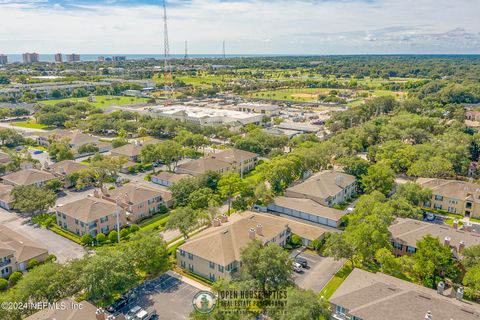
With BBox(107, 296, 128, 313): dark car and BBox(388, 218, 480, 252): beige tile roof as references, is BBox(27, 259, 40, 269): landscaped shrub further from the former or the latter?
BBox(388, 218, 480, 252): beige tile roof

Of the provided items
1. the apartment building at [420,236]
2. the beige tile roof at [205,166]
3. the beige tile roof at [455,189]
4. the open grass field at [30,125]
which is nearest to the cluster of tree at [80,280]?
the apartment building at [420,236]

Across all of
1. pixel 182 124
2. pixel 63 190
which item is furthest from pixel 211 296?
pixel 182 124

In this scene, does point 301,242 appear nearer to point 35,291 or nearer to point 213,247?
point 213,247

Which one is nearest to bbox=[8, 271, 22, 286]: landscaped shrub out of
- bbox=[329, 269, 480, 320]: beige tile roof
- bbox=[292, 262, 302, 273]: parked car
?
bbox=[292, 262, 302, 273]: parked car

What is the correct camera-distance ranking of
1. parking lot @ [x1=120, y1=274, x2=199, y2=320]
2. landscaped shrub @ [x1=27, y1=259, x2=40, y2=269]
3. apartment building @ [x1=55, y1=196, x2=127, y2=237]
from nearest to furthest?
parking lot @ [x1=120, y1=274, x2=199, y2=320]
landscaped shrub @ [x1=27, y1=259, x2=40, y2=269]
apartment building @ [x1=55, y1=196, x2=127, y2=237]

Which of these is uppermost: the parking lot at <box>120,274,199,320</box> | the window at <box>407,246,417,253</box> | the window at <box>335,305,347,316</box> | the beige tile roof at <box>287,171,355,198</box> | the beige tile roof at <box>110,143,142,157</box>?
the beige tile roof at <box>110,143,142,157</box>

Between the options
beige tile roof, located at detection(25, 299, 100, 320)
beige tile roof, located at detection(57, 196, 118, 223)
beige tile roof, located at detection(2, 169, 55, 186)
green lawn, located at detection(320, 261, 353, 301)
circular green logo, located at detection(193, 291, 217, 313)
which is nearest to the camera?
beige tile roof, located at detection(25, 299, 100, 320)

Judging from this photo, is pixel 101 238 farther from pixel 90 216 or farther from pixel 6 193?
pixel 6 193

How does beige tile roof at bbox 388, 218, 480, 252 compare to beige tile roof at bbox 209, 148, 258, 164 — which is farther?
beige tile roof at bbox 209, 148, 258, 164
